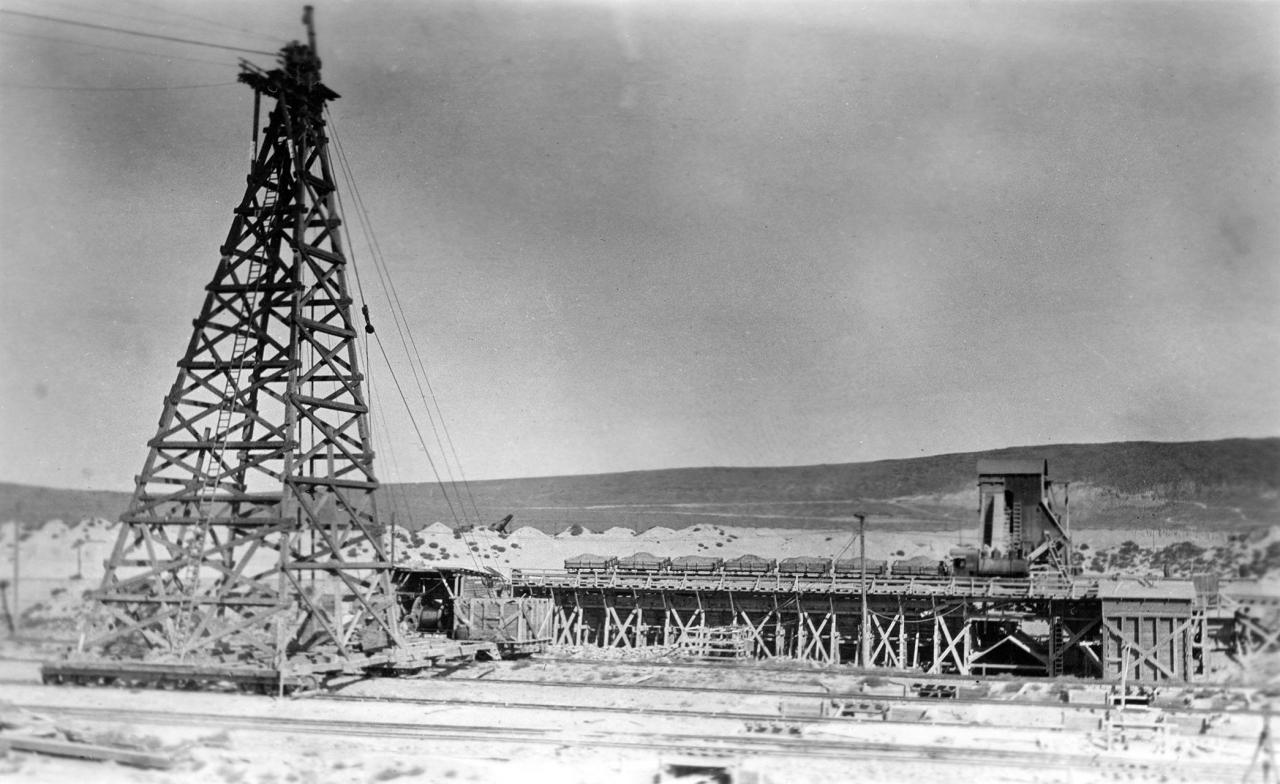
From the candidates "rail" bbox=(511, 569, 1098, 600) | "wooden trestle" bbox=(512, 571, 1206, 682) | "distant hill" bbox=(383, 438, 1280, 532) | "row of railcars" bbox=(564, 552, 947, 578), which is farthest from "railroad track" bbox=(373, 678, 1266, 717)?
"distant hill" bbox=(383, 438, 1280, 532)

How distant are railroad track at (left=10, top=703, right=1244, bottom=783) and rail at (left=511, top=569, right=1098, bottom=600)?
46.4 ft

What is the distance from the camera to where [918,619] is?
101ft

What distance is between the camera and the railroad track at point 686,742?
14.9m

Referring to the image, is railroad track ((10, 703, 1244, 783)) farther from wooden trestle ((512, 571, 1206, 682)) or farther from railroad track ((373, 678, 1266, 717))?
wooden trestle ((512, 571, 1206, 682))

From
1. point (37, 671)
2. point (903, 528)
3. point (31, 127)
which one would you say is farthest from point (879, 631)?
point (903, 528)

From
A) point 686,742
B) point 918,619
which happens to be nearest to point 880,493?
point 918,619

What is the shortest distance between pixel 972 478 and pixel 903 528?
14771mm

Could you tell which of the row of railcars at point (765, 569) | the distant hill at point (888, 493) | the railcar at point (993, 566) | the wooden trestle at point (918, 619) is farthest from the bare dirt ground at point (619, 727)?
the distant hill at point (888, 493)

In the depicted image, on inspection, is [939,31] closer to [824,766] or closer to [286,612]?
[824,766]

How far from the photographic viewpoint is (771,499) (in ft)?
308

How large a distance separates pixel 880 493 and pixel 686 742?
8032 centimetres

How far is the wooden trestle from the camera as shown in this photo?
26734mm

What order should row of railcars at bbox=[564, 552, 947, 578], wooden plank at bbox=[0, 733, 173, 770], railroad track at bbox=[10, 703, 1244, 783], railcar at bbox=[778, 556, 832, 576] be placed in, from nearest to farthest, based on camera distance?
wooden plank at bbox=[0, 733, 173, 770] → railroad track at bbox=[10, 703, 1244, 783] → row of railcars at bbox=[564, 552, 947, 578] → railcar at bbox=[778, 556, 832, 576]

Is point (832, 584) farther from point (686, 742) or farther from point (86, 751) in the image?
point (86, 751)
